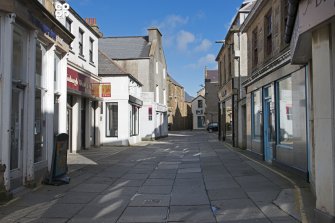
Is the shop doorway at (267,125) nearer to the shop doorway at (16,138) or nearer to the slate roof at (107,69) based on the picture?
the shop doorway at (16,138)

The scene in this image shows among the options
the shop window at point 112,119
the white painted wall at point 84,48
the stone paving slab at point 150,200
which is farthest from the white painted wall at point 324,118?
A: the shop window at point 112,119

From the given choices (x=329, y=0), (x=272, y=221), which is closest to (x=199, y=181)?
(x=272, y=221)

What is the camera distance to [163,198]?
908 centimetres

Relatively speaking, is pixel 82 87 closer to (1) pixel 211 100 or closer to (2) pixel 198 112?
(1) pixel 211 100

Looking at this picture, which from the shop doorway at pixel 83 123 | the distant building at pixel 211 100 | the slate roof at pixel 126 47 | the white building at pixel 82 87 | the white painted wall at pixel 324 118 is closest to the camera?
the white painted wall at pixel 324 118

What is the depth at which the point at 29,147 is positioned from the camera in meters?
9.91

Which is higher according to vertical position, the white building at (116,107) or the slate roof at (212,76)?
the slate roof at (212,76)

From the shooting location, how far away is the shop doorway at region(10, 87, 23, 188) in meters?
9.11

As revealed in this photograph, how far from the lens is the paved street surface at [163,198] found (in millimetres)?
7328

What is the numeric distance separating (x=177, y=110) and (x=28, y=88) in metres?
68.1

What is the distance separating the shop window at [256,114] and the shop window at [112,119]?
432 inches

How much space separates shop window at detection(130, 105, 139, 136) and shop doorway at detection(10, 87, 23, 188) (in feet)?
64.3

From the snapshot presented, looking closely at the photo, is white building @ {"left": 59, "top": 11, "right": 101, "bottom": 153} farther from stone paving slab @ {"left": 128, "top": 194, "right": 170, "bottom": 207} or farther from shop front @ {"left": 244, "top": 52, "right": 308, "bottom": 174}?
stone paving slab @ {"left": 128, "top": 194, "right": 170, "bottom": 207}

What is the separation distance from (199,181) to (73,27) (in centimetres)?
1236
